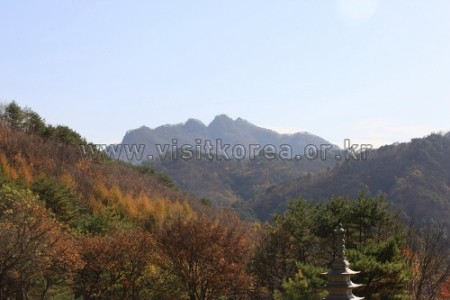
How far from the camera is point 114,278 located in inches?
1027

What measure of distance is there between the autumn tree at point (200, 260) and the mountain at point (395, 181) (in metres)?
69.9

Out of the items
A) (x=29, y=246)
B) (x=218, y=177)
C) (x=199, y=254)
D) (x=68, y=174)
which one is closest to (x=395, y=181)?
(x=218, y=177)

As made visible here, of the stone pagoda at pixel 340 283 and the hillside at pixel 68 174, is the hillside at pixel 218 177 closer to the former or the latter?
the hillside at pixel 68 174

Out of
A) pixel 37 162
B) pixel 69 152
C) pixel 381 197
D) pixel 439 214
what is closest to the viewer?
pixel 381 197

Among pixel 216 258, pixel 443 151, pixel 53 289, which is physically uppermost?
pixel 443 151

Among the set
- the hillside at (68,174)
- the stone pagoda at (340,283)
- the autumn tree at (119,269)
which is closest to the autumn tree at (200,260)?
the autumn tree at (119,269)

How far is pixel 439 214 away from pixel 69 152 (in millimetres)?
63256

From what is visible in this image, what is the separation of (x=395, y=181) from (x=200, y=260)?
9153 cm

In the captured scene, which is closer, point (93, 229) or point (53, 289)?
point (53, 289)

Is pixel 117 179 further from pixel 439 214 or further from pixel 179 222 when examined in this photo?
pixel 439 214

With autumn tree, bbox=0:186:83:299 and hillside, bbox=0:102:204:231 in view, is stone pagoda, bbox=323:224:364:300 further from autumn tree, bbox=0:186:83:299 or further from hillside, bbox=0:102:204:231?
hillside, bbox=0:102:204:231

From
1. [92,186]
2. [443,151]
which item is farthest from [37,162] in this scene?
[443,151]

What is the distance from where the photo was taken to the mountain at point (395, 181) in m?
98.4

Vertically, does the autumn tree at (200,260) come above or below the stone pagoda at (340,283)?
below
